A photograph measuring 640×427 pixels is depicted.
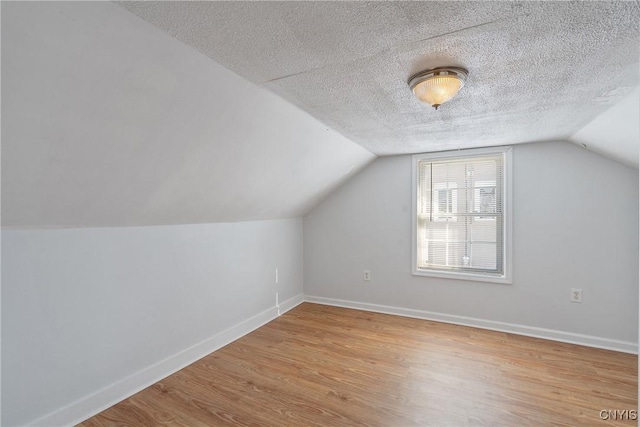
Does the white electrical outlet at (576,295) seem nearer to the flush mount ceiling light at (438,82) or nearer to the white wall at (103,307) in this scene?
the flush mount ceiling light at (438,82)

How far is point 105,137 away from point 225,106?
2.02ft

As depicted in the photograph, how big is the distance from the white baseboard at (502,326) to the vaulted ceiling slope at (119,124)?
Result: 2.31m

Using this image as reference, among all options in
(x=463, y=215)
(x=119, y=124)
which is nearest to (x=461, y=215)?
(x=463, y=215)

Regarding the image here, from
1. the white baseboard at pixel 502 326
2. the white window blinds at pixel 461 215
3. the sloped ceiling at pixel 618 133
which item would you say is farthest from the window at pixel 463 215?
the sloped ceiling at pixel 618 133

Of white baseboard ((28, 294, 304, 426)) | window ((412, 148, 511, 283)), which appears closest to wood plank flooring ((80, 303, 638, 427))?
white baseboard ((28, 294, 304, 426))

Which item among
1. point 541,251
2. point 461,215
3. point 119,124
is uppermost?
point 119,124

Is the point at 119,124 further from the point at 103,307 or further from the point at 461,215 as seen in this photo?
the point at 461,215

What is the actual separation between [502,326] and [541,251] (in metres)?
0.89

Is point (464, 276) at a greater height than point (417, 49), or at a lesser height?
lesser

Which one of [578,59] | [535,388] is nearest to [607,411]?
[535,388]

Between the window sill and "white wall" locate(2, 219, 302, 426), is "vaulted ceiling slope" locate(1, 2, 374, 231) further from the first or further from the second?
the window sill

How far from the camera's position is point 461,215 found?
11.3ft

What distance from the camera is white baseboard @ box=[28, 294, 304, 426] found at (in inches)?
68.5

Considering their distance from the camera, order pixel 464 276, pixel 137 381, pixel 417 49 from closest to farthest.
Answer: pixel 417 49
pixel 137 381
pixel 464 276
